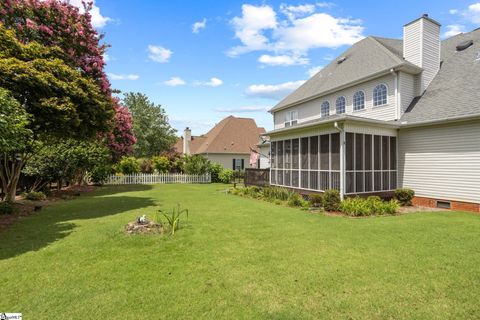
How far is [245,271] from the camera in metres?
4.24

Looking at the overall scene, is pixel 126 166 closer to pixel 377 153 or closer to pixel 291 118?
pixel 291 118

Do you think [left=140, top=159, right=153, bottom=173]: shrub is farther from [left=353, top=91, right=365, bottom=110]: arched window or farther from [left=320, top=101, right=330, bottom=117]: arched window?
[left=353, top=91, right=365, bottom=110]: arched window

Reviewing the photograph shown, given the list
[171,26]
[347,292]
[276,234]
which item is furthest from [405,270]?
[171,26]

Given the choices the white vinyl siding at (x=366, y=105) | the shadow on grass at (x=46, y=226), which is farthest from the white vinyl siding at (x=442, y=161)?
the shadow on grass at (x=46, y=226)

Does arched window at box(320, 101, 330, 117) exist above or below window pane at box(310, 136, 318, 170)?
above

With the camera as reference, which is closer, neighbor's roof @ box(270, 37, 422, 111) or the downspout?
the downspout

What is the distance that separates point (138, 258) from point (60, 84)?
6.80 m

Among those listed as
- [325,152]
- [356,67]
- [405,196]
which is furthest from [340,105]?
[405,196]

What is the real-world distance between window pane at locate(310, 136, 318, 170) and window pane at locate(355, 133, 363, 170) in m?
1.67

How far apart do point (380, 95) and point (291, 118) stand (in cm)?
697

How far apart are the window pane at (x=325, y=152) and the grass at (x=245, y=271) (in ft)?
13.6

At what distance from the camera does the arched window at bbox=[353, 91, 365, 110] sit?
45.4ft

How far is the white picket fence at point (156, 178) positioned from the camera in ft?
70.9

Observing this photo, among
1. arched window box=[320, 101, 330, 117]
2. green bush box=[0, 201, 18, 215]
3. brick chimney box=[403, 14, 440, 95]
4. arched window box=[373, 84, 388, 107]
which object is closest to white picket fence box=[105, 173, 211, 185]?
arched window box=[320, 101, 330, 117]
